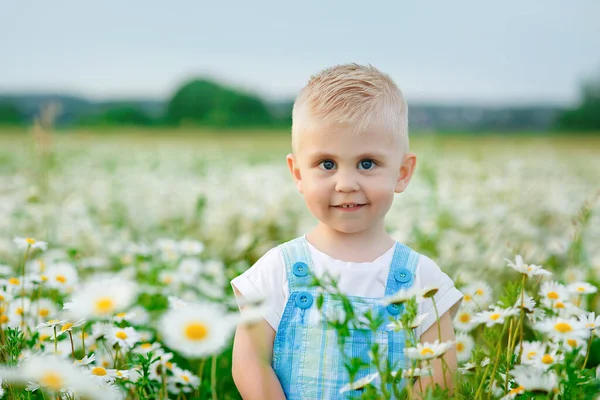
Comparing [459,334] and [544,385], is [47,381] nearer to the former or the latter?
[544,385]

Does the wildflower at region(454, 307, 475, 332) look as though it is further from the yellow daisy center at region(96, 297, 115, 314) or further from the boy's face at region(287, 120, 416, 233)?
the yellow daisy center at region(96, 297, 115, 314)

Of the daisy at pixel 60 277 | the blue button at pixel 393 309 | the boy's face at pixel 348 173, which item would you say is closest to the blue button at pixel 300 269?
the boy's face at pixel 348 173

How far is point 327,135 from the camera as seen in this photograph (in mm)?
1725

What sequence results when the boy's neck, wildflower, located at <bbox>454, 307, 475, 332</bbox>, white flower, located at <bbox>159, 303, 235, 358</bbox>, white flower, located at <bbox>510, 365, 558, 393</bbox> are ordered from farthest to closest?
wildflower, located at <bbox>454, 307, 475, 332</bbox>, the boy's neck, white flower, located at <bbox>510, 365, 558, 393</bbox>, white flower, located at <bbox>159, 303, 235, 358</bbox>

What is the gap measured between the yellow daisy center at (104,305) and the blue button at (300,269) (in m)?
0.52

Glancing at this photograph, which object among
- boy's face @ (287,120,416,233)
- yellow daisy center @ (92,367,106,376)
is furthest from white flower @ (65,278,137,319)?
boy's face @ (287,120,416,233)

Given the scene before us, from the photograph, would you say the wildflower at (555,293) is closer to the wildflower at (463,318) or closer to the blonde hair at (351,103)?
the wildflower at (463,318)

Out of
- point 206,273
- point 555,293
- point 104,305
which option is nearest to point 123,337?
point 104,305

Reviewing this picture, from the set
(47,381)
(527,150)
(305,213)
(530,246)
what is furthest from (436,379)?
(527,150)

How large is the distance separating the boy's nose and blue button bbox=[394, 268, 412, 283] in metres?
0.25

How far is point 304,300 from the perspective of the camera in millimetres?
1766

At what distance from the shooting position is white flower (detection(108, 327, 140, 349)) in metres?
1.86

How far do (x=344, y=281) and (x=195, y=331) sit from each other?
0.58m

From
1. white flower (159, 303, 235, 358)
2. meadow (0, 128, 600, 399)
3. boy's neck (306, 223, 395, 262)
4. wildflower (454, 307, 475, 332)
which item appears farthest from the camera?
wildflower (454, 307, 475, 332)
